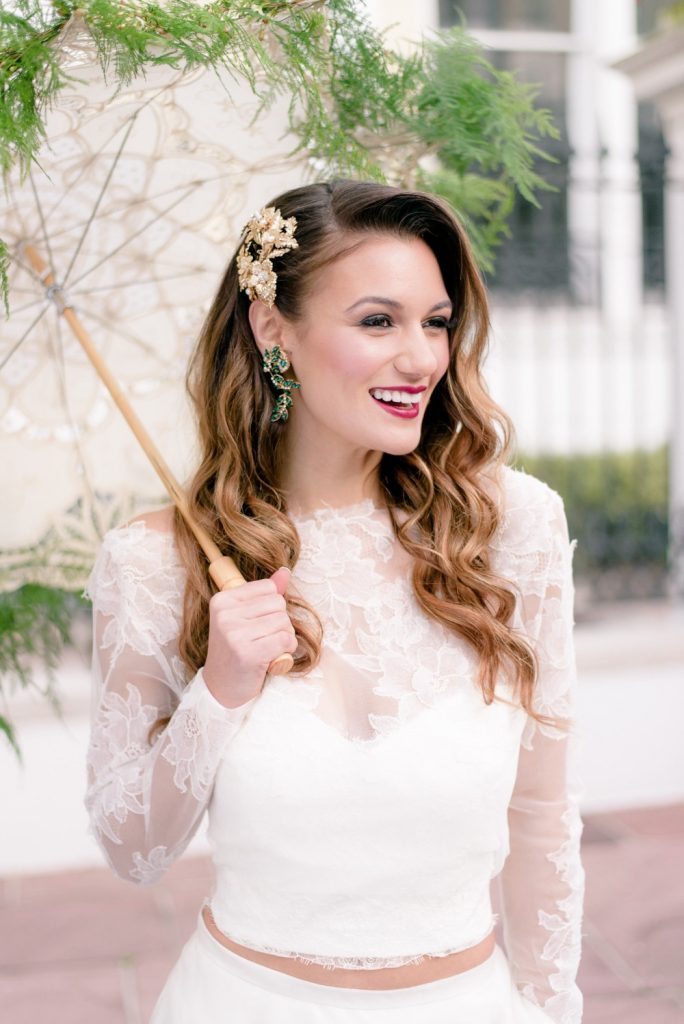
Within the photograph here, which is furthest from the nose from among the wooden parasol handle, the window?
the window

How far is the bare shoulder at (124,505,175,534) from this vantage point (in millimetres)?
2160

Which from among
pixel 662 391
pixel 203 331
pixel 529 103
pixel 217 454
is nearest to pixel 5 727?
pixel 217 454

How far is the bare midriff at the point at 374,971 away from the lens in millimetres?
1930

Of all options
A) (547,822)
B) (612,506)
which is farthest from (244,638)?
(612,506)

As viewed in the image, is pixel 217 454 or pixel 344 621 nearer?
pixel 344 621

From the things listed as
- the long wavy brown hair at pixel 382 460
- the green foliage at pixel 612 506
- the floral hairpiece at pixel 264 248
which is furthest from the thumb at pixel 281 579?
the green foliage at pixel 612 506

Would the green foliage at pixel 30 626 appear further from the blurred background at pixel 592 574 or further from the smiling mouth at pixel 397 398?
the smiling mouth at pixel 397 398

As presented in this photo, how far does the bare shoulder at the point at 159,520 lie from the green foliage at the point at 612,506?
4.35m

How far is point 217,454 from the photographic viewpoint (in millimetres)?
2295

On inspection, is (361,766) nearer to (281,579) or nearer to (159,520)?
(281,579)

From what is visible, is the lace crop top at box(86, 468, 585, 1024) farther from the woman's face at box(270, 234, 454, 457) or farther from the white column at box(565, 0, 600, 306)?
the white column at box(565, 0, 600, 306)

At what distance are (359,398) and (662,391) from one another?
24.9 ft

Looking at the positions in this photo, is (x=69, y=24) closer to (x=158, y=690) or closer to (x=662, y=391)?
(x=158, y=690)

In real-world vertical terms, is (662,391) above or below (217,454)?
below
